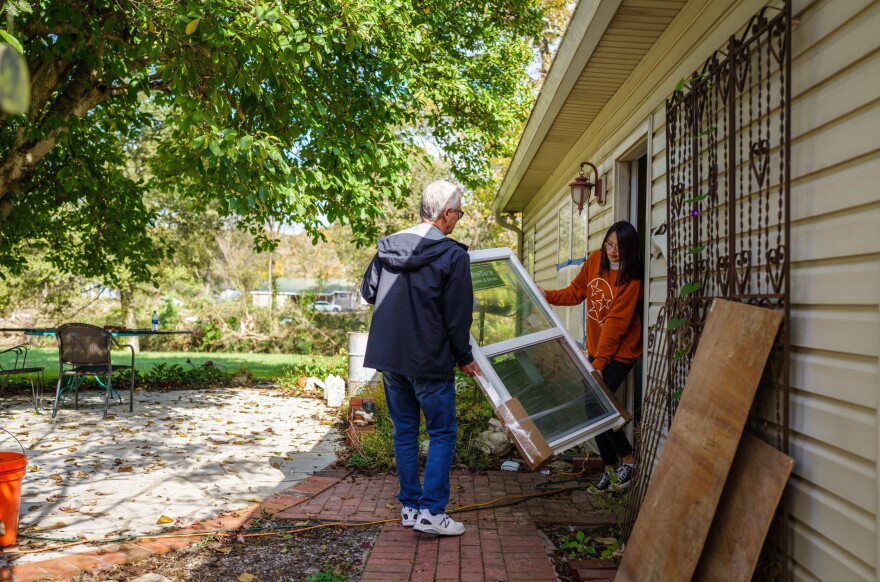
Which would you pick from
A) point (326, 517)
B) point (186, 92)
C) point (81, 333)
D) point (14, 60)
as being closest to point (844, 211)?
point (14, 60)

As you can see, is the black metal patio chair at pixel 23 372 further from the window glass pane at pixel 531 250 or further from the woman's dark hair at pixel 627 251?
the window glass pane at pixel 531 250

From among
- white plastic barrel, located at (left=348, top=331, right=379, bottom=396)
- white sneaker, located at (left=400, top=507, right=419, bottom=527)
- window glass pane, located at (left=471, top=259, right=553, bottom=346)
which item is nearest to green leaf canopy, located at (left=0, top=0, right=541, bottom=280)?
white plastic barrel, located at (left=348, top=331, right=379, bottom=396)

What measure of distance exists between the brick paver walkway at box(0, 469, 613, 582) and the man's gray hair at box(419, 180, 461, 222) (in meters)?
1.80

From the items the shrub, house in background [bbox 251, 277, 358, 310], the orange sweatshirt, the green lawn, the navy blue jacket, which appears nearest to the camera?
the navy blue jacket

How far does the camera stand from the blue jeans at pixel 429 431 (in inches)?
146

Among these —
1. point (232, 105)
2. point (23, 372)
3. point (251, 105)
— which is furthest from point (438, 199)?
point (23, 372)

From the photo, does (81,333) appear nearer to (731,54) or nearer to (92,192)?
(92,192)

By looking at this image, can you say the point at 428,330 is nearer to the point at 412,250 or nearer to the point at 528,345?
the point at 412,250

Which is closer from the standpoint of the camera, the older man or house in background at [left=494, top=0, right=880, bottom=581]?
house in background at [left=494, top=0, right=880, bottom=581]

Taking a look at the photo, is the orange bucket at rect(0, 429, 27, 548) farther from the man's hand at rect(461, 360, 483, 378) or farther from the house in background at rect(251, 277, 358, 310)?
the house in background at rect(251, 277, 358, 310)

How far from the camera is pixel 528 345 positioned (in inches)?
170

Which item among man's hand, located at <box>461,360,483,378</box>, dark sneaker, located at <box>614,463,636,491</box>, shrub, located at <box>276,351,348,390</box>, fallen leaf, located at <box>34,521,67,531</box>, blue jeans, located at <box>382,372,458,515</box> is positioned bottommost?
shrub, located at <box>276,351,348,390</box>

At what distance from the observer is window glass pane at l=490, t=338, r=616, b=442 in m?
4.15

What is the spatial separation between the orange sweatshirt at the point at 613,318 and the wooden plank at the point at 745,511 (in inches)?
74.8
